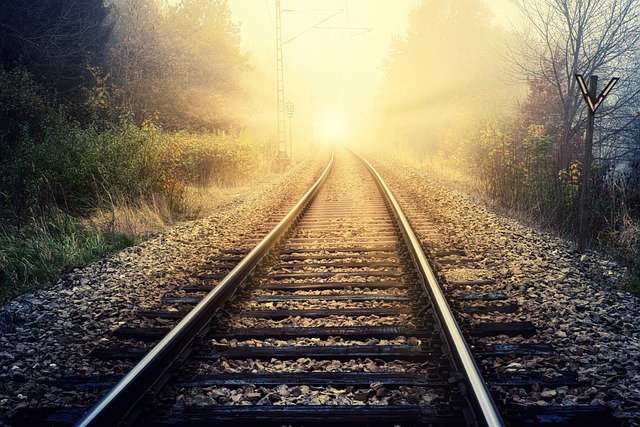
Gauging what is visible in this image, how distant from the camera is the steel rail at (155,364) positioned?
7.80ft

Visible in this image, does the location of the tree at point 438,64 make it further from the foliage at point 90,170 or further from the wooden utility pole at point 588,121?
the wooden utility pole at point 588,121

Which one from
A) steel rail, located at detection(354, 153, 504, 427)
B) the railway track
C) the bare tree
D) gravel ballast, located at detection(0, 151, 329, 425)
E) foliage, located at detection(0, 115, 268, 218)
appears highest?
the bare tree

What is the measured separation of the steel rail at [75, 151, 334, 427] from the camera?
2377 millimetres

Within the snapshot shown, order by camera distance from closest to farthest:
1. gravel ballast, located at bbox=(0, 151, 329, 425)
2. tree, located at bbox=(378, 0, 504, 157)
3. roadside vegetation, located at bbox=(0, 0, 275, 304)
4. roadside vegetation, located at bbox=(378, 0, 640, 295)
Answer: gravel ballast, located at bbox=(0, 151, 329, 425), roadside vegetation, located at bbox=(0, 0, 275, 304), roadside vegetation, located at bbox=(378, 0, 640, 295), tree, located at bbox=(378, 0, 504, 157)

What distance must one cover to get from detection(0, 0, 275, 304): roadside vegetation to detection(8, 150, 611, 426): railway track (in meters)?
2.62

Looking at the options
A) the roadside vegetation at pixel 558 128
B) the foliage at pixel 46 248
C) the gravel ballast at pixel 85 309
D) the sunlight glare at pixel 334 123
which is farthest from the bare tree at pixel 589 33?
the sunlight glare at pixel 334 123

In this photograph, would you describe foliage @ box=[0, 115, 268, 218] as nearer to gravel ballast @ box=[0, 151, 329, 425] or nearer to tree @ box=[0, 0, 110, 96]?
gravel ballast @ box=[0, 151, 329, 425]

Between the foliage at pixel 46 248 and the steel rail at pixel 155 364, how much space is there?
243 cm

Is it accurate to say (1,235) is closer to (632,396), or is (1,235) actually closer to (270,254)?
(270,254)

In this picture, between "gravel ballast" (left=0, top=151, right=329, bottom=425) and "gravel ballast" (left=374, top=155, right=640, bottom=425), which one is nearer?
"gravel ballast" (left=374, top=155, right=640, bottom=425)

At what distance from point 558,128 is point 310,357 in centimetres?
1592

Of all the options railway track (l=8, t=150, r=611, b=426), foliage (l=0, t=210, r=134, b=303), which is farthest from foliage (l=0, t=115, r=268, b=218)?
railway track (l=8, t=150, r=611, b=426)

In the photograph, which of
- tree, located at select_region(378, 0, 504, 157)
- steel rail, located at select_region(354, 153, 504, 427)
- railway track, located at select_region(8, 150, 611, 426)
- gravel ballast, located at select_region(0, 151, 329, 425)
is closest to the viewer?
steel rail, located at select_region(354, 153, 504, 427)

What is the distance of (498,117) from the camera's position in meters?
21.0
